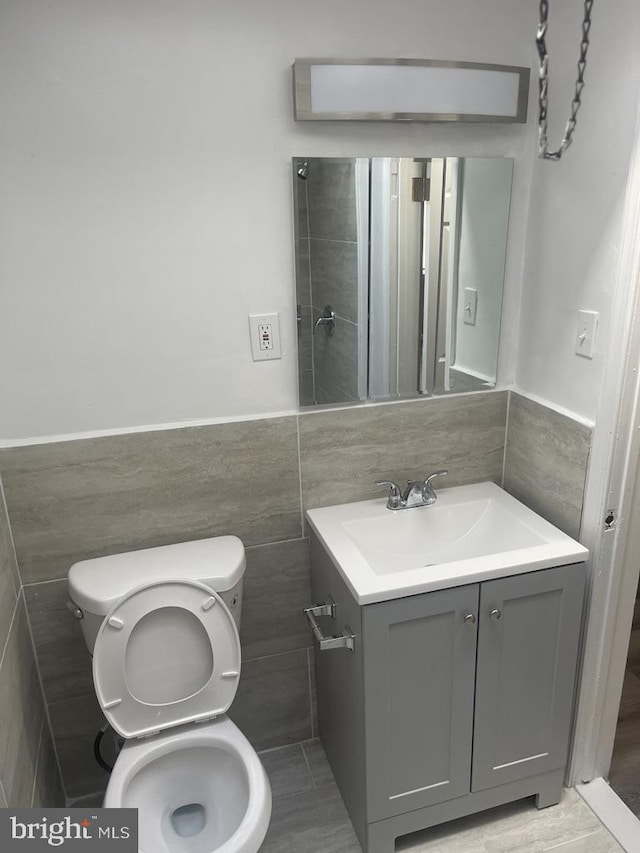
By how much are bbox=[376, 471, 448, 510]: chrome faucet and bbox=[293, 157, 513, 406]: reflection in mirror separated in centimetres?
26

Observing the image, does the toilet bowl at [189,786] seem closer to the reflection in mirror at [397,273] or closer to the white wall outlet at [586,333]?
the reflection in mirror at [397,273]

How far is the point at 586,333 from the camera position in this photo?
5.18ft

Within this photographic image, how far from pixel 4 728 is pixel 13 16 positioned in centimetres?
151

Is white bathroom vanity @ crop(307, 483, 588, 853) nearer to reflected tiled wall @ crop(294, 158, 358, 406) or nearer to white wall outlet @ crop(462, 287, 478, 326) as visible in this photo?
reflected tiled wall @ crop(294, 158, 358, 406)

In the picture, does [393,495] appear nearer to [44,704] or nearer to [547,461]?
[547,461]

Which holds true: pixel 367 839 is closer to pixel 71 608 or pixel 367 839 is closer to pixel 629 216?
pixel 71 608

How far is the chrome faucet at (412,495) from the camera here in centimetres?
181

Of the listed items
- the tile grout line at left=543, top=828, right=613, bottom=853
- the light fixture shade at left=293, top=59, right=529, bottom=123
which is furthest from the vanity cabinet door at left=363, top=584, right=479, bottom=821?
the light fixture shade at left=293, top=59, right=529, bottom=123

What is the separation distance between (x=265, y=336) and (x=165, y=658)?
0.87m

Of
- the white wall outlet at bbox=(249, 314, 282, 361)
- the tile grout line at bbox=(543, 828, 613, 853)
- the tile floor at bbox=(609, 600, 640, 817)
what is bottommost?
the tile grout line at bbox=(543, 828, 613, 853)

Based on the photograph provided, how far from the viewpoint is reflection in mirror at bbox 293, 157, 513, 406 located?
5.32ft

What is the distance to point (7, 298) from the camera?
1462 mm

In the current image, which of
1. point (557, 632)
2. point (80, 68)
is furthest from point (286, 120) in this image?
point (557, 632)

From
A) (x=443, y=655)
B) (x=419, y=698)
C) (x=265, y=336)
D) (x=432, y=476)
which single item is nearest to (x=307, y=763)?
(x=419, y=698)
